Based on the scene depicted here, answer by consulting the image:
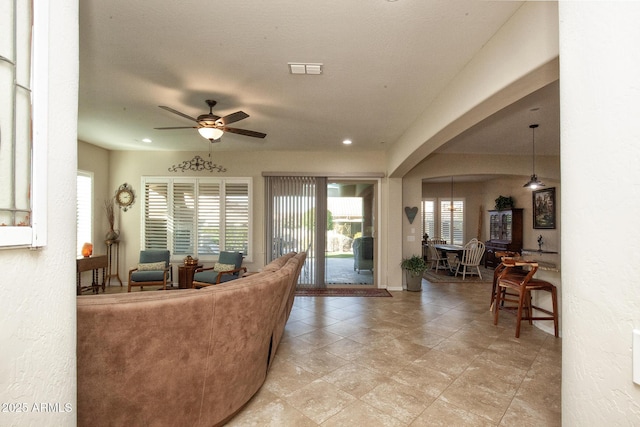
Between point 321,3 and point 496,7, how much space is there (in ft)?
3.92

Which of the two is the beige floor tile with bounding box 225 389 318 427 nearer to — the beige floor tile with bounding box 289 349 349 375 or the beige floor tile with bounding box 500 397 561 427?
the beige floor tile with bounding box 289 349 349 375

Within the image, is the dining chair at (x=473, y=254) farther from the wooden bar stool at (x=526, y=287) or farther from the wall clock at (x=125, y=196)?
the wall clock at (x=125, y=196)

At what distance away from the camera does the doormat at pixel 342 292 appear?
535 centimetres

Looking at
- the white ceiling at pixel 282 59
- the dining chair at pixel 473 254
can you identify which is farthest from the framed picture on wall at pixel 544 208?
the white ceiling at pixel 282 59

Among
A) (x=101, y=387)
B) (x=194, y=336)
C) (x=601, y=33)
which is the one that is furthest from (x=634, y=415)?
(x=101, y=387)

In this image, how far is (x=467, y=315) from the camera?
4227 millimetres

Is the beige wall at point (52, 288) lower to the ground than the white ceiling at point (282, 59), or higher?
lower

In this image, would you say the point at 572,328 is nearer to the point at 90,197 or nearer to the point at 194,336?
the point at 194,336

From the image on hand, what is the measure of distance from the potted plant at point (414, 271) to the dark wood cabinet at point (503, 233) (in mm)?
3223

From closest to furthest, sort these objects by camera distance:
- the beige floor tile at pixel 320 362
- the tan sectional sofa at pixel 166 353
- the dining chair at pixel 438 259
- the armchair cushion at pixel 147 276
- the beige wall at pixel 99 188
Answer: the tan sectional sofa at pixel 166 353
the beige floor tile at pixel 320 362
the armchair cushion at pixel 147 276
the beige wall at pixel 99 188
the dining chair at pixel 438 259

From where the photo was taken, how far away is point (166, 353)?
5.07ft

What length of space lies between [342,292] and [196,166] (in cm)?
400

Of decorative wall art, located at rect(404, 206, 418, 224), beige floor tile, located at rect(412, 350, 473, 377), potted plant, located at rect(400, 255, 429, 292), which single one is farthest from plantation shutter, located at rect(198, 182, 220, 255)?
beige floor tile, located at rect(412, 350, 473, 377)

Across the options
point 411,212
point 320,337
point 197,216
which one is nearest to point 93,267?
point 197,216
